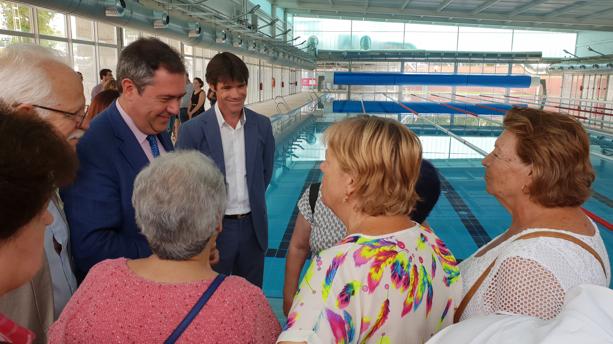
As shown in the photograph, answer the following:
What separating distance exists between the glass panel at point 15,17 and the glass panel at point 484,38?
24882 mm

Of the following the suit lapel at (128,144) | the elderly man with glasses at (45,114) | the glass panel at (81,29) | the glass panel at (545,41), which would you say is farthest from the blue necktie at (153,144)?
the glass panel at (545,41)

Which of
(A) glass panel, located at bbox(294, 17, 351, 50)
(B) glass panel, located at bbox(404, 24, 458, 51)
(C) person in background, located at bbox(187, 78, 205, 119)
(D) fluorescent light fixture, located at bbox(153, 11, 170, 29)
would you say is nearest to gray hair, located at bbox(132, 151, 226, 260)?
(D) fluorescent light fixture, located at bbox(153, 11, 170, 29)

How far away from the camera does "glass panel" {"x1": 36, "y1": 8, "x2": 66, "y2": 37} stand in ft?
23.8

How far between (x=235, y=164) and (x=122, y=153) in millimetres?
1002

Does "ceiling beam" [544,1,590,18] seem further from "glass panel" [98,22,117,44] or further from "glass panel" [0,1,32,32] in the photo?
"glass panel" [0,1,32,32]

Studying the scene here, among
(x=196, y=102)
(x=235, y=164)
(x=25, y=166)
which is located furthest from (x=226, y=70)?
(x=196, y=102)

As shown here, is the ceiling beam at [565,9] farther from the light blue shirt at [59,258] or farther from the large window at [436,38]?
the light blue shirt at [59,258]

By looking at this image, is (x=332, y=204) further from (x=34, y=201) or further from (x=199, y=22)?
(x=199, y=22)

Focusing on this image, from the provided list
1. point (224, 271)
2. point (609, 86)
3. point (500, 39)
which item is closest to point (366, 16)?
point (500, 39)

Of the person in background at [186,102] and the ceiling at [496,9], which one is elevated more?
the ceiling at [496,9]

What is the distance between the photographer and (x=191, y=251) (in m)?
1.13

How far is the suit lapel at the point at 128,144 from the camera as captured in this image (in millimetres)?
1698

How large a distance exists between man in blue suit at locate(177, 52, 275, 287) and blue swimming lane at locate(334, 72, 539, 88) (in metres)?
22.6

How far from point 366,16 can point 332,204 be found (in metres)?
25.1
